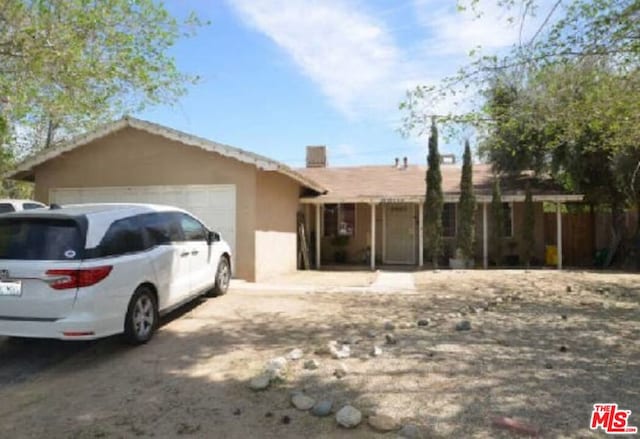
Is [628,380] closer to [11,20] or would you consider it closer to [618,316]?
[618,316]

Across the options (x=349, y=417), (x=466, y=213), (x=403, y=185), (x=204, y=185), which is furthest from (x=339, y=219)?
(x=349, y=417)

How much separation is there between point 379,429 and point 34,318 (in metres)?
3.79

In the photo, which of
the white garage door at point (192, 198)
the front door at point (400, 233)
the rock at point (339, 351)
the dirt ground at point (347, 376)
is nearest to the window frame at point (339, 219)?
the front door at point (400, 233)

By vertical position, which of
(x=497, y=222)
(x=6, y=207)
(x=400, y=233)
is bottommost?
(x=400, y=233)

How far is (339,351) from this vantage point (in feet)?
18.1

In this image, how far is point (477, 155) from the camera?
17.5 m

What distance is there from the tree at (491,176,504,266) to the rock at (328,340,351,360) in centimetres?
1212

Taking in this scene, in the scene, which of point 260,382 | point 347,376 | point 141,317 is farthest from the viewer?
point 141,317

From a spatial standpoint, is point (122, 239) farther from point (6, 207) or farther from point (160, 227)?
point (6, 207)

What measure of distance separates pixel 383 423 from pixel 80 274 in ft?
11.4

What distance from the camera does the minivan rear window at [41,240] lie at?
537cm

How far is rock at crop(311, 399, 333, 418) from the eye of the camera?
4047 millimetres

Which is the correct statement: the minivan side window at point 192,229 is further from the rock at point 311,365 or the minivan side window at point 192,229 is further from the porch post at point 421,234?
the porch post at point 421,234

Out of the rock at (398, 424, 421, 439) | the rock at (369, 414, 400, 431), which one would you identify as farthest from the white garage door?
the rock at (398, 424, 421, 439)
